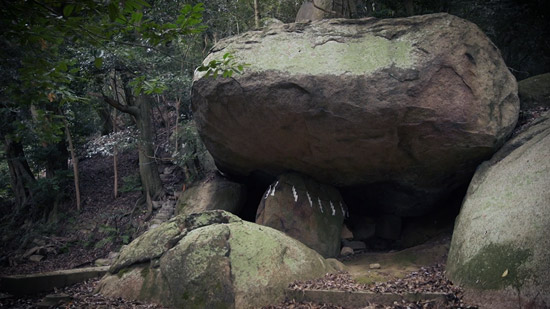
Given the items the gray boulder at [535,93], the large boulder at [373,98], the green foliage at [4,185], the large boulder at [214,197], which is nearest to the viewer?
the large boulder at [373,98]

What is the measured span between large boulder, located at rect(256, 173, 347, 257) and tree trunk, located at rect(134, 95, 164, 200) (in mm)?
3625

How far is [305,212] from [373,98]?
2276 millimetres

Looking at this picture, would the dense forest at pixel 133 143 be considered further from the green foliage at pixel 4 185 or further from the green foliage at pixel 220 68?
the green foliage at pixel 220 68

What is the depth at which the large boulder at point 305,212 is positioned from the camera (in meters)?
6.63

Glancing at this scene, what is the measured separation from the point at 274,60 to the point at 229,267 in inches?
116

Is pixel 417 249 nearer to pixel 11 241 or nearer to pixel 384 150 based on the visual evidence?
pixel 384 150

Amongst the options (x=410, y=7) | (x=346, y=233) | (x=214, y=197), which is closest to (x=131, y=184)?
(x=214, y=197)

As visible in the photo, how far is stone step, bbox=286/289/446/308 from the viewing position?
3932 millimetres

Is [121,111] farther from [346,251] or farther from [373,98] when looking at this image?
[373,98]

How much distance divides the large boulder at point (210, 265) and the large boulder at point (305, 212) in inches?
55.9

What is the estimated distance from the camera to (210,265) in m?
4.48

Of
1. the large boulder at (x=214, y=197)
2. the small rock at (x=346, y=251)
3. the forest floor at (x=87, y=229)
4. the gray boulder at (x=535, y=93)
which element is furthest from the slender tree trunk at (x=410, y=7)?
the large boulder at (x=214, y=197)

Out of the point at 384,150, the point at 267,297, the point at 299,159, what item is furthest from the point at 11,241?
the point at 384,150

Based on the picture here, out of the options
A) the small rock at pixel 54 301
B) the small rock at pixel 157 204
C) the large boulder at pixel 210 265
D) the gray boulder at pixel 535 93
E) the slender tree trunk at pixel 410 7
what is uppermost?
the slender tree trunk at pixel 410 7
